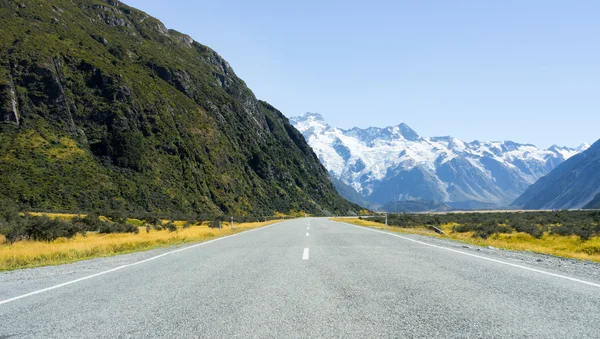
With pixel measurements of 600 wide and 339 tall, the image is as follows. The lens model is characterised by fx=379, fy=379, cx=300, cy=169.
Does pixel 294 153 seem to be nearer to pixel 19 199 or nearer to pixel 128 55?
pixel 128 55

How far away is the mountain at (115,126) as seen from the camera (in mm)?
66438

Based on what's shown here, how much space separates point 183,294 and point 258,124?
160089mm

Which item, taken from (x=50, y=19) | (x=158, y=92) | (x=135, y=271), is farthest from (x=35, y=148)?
(x=135, y=271)

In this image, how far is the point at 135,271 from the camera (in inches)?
365

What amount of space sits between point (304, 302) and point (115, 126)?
91611 millimetres

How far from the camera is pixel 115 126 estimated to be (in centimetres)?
8631

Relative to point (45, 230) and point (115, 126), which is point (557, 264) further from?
point (115, 126)

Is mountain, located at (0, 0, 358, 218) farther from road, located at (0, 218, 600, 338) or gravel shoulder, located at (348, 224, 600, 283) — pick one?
gravel shoulder, located at (348, 224, 600, 283)

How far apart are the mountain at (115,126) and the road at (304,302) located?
5795cm

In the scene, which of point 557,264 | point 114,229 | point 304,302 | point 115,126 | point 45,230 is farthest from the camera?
point 115,126

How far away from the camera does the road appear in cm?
457

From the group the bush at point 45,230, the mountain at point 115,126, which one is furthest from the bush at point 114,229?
the mountain at point 115,126

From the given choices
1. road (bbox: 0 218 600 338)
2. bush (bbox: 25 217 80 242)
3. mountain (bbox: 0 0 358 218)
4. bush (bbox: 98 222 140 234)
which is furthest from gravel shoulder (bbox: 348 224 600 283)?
mountain (bbox: 0 0 358 218)

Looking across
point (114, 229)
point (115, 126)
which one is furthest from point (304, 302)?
point (115, 126)
